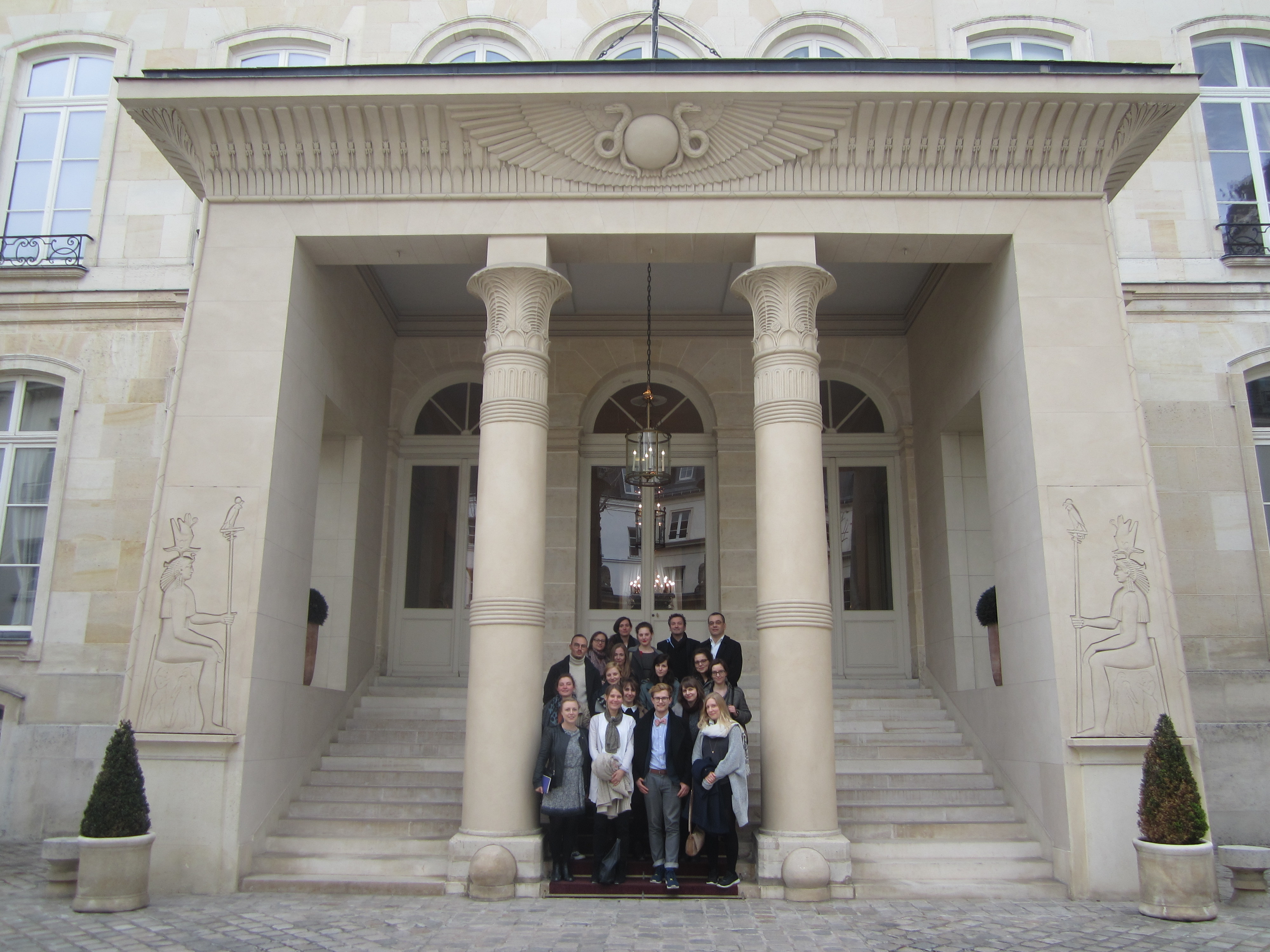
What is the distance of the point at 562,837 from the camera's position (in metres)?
8.83

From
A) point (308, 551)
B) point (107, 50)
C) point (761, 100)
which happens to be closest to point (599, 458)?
point (308, 551)

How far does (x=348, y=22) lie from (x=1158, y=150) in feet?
37.2

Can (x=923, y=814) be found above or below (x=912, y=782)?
below

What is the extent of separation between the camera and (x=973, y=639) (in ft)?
40.2

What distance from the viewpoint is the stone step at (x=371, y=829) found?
9.60 m

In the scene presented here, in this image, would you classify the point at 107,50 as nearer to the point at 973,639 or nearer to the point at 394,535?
the point at 394,535

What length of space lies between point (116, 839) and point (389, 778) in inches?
121

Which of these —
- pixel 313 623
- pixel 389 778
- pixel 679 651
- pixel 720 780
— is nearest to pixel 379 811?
pixel 389 778

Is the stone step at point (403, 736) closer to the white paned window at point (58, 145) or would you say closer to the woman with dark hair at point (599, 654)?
the woman with dark hair at point (599, 654)

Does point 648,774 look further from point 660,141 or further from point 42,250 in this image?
point 42,250

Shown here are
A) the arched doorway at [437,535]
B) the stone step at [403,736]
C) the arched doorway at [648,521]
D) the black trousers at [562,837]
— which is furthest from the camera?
the arched doorway at [648,521]

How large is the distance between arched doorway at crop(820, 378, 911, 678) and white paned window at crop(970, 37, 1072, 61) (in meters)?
5.01

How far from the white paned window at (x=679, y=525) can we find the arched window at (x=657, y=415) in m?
1.16

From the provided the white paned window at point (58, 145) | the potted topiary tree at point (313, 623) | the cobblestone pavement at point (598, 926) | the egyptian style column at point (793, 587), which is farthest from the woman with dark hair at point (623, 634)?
the white paned window at point (58, 145)
